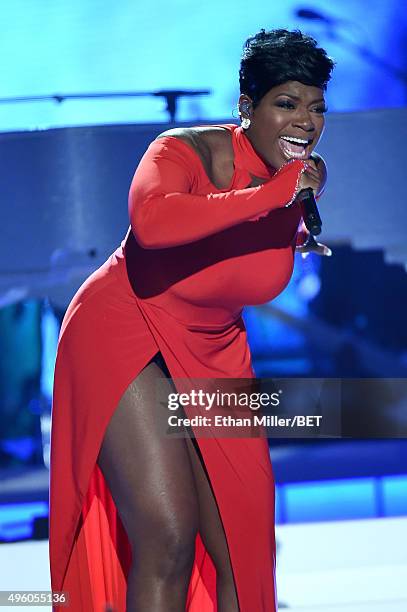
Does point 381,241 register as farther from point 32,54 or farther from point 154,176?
point 154,176

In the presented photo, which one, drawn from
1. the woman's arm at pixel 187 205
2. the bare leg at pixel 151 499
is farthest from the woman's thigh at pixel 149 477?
the woman's arm at pixel 187 205

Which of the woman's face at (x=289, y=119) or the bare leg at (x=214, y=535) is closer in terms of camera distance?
the woman's face at (x=289, y=119)

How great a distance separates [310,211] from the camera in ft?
5.00

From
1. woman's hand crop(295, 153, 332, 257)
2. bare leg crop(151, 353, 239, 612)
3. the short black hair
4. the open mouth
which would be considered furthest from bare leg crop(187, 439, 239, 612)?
the short black hair

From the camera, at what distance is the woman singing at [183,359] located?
5.22 feet

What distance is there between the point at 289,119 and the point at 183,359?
424 millimetres

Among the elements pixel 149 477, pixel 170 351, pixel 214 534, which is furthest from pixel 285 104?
pixel 214 534

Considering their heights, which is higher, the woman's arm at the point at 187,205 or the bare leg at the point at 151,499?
the woman's arm at the point at 187,205

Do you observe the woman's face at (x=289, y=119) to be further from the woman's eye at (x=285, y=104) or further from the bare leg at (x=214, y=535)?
the bare leg at (x=214, y=535)

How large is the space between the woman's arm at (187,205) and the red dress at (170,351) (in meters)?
Result: 0.01

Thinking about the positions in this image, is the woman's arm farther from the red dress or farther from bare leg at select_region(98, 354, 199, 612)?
bare leg at select_region(98, 354, 199, 612)

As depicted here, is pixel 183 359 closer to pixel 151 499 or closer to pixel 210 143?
pixel 151 499

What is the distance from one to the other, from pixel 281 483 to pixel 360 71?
148cm

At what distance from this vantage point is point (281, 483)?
3.66 metres
